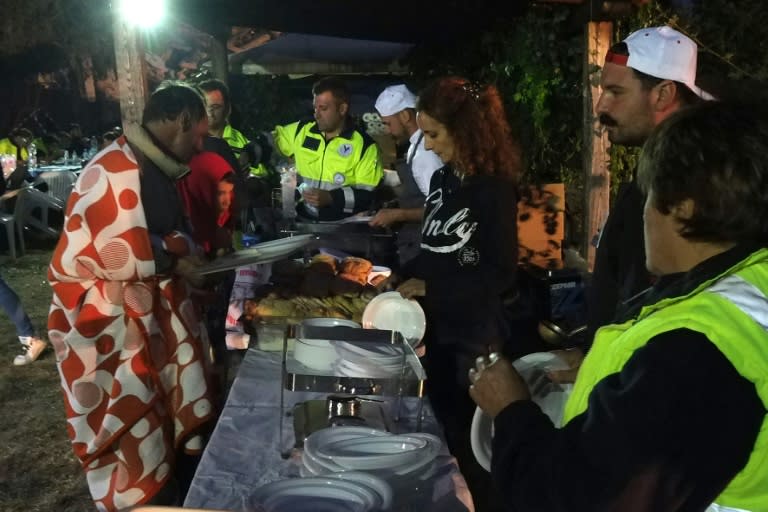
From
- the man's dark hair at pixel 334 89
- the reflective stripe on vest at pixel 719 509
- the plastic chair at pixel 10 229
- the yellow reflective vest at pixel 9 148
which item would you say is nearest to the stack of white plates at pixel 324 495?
the reflective stripe on vest at pixel 719 509

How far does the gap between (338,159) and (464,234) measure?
1.93m

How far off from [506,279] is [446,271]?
8.5 inches

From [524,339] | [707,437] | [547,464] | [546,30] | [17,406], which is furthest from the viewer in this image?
[546,30]

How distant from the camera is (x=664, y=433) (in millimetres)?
923

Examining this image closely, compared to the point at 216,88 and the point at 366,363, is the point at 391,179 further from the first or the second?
the point at 366,363

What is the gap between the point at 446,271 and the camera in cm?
271

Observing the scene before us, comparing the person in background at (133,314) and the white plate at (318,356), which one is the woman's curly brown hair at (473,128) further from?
the white plate at (318,356)

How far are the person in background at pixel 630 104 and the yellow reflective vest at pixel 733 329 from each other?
86 cm

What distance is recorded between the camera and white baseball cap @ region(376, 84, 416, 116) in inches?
168

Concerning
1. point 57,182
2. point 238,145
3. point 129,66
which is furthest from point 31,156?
point 238,145

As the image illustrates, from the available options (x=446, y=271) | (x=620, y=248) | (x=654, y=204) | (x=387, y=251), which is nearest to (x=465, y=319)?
(x=446, y=271)

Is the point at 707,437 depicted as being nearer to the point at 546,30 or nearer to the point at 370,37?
the point at 546,30

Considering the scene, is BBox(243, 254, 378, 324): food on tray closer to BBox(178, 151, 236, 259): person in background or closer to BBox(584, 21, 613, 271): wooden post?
BBox(178, 151, 236, 259): person in background

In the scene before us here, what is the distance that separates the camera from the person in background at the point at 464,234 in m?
2.64
